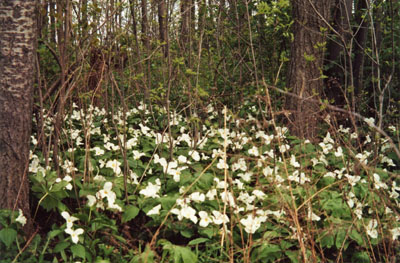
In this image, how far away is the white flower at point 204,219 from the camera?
107 inches

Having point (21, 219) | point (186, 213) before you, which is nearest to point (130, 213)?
point (186, 213)

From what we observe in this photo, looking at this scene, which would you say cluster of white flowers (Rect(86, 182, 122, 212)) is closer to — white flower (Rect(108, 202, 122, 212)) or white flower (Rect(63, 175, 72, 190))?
white flower (Rect(108, 202, 122, 212))

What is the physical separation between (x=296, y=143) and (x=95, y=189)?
2110mm

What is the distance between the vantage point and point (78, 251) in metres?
2.46

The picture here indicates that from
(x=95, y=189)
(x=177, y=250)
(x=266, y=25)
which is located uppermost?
(x=266, y=25)

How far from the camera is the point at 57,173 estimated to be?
306cm

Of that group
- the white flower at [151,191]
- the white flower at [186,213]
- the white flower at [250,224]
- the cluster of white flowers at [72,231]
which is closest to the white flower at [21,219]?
the cluster of white flowers at [72,231]

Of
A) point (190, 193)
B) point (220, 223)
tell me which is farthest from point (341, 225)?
point (190, 193)

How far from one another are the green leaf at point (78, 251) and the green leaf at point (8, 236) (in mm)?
326

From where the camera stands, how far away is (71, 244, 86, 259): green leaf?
244 cm

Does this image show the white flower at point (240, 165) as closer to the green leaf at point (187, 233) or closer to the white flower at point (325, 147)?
the green leaf at point (187, 233)

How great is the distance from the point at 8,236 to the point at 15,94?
31.5 inches

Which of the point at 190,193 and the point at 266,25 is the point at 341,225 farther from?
the point at 266,25

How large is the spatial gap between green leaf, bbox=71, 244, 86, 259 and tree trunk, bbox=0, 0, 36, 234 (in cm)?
46
